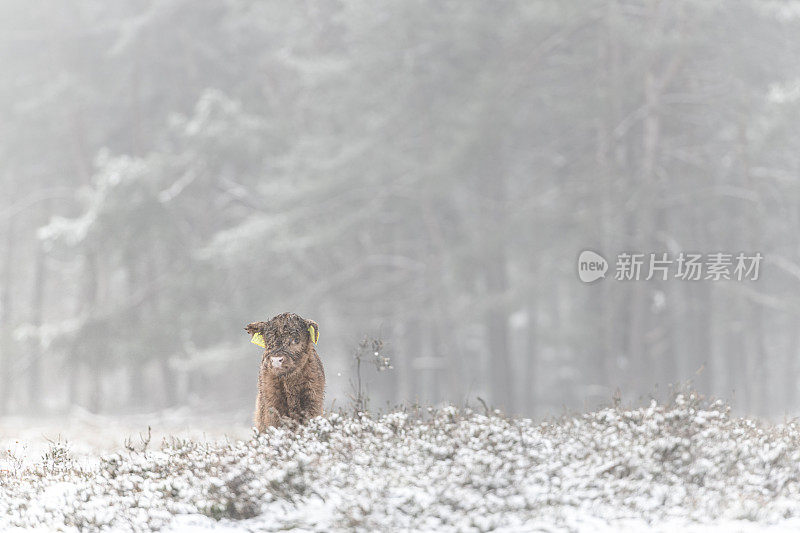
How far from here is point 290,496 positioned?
619cm

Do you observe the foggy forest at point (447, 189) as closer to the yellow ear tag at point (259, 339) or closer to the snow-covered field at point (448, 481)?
the snow-covered field at point (448, 481)

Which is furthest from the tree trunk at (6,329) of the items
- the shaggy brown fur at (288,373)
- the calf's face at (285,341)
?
the calf's face at (285,341)

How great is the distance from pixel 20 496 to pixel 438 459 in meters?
3.25

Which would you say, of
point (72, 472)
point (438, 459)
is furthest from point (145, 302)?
point (438, 459)

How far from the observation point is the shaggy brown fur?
739 cm

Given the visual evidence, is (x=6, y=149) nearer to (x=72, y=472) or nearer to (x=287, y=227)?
(x=287, y=227)

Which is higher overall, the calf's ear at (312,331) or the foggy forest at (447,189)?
the foggy forest at (447,189)

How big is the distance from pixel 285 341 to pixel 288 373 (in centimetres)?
27

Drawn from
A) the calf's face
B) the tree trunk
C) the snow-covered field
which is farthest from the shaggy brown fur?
the tree trunk

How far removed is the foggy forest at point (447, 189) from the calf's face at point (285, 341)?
11.9m

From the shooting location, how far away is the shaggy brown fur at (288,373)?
24.3 ft

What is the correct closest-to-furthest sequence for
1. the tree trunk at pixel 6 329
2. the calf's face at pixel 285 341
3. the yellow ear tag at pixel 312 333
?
the calf's face at pixel 285 341 < the yellow ear tag at pixel 312 333 < the tree trunk at pixel 6 329

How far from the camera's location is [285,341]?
741 cm

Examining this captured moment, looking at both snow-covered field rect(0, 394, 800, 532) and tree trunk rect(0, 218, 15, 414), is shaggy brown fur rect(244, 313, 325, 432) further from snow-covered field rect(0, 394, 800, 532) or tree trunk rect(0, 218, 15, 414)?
tree trunk rect(0, 218, 15, 414)
